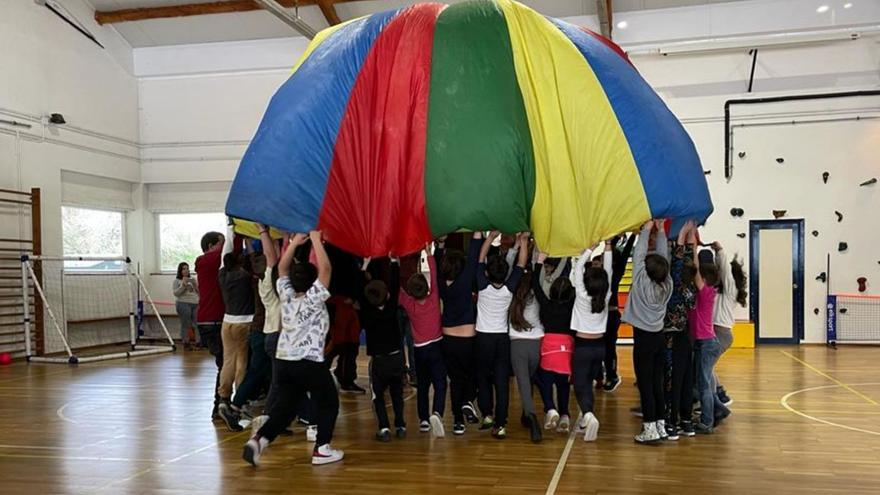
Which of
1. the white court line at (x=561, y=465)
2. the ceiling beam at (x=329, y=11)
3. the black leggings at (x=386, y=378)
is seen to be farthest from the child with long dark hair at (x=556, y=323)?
the ceiling beam at (x=329, y=11)

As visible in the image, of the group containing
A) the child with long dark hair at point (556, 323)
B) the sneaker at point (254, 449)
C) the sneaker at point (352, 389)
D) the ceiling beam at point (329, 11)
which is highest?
the ceiling beam at point (329, 11)

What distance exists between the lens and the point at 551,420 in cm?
452

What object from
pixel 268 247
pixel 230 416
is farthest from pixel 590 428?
pixel 230 416

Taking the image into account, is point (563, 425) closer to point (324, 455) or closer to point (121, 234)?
point (324, 455)

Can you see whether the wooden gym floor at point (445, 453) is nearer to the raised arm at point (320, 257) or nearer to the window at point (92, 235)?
the raised arm at point (320, 257)

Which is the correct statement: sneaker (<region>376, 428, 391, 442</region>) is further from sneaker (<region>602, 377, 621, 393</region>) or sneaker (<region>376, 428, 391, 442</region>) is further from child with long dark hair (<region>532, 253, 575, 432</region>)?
sneaker (<region>602, 377, 621, 393</region>)

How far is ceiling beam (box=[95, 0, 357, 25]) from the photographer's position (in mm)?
9617

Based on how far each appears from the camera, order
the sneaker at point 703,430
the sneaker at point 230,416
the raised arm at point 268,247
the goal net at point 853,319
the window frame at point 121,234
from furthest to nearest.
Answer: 1. the window frame at point 121,234
2. the goal net at point 853,319
3. the sneaker at point 230,416
4. the sneaker at point 703,430
5. the raised arm at point 268,247

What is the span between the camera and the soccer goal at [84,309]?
8.73 metres

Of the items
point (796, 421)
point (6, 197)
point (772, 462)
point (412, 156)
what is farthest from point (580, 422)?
point (6, 197)

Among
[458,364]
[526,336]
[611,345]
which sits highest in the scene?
[526,336]

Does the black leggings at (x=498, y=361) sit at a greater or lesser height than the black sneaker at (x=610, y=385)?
greater

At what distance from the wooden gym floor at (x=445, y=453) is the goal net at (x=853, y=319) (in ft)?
10.6

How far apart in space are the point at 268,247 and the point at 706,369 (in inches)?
116
